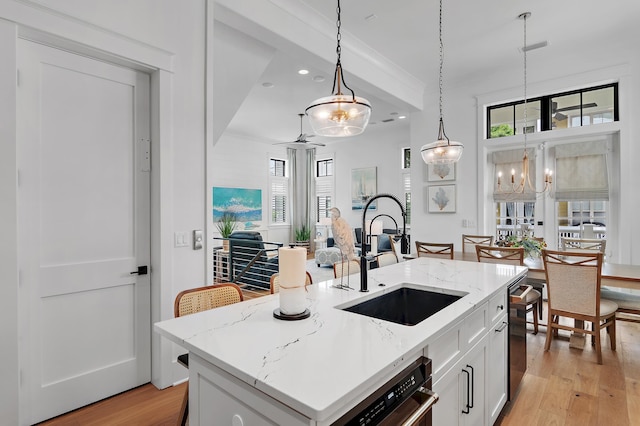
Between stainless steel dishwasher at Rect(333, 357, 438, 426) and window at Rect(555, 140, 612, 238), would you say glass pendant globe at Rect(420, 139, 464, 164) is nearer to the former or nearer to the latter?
window at Rect(555, 140, 612, 238)

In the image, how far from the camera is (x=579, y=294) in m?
2.99

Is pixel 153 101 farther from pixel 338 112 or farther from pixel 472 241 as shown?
pixel 472 241

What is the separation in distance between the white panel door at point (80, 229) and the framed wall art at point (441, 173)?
454cm

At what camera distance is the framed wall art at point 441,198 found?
561cm

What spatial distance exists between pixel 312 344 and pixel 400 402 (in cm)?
32

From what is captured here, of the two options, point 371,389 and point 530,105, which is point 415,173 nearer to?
point 530,105

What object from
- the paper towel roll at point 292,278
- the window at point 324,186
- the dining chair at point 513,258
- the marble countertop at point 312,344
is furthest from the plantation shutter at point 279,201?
the paper towel roll at point 292,278

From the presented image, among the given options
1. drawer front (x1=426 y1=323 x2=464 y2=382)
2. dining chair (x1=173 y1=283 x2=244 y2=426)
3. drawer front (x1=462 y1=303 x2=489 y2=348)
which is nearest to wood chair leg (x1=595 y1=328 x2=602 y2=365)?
drawer front (x1=462 y1=303 x2=489 y2=348)

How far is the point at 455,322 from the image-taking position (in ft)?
4.74

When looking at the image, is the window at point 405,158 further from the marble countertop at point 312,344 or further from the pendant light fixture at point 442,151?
the marble countertop at point 312,344

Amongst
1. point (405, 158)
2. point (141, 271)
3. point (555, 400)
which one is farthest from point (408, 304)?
point (405, 158)

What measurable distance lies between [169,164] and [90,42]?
0.85 m

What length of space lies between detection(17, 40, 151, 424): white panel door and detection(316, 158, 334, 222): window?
7461 millimetres

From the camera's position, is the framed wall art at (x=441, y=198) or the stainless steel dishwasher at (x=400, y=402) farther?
the framed wall art at (x=441, y=198)
